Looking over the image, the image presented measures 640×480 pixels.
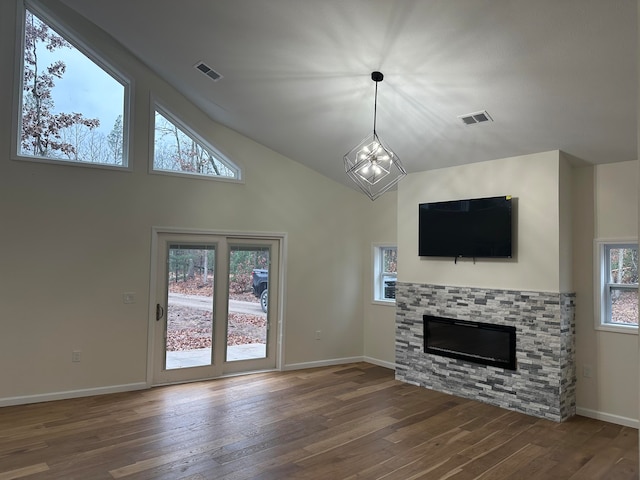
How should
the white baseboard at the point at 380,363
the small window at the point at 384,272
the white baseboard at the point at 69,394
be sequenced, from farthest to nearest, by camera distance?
the small window at the point at 384,272 < the white baseboard at the point at 380,363 < the white baseboard at the point at 69,394

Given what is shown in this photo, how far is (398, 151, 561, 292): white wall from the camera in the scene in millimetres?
4508

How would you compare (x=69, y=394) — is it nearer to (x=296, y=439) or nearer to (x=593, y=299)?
(x=296, y=439)

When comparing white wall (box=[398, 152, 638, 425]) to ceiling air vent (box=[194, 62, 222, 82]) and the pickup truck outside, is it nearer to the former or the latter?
the pickup truck outside

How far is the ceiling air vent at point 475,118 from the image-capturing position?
4.14 meters

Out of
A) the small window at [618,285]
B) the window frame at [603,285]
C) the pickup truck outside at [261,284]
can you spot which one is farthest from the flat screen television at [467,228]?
the pickup truck outside at [261,284]

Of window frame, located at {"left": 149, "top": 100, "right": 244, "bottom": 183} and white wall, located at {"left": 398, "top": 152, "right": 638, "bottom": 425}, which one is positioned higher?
window frame, located at {"left": 149, "top": 100, "right": 244, "bottom": 183}

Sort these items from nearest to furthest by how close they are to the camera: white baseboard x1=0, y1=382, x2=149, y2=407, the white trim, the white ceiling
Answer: the white ceiling
white baseboard x1=0, y1=382, x2=149, y2=407
the white trim

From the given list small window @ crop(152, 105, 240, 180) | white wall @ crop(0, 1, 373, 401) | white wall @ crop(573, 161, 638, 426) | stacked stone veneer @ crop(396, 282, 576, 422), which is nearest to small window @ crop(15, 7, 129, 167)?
white wall @ crop(0, 1, 373, 401)

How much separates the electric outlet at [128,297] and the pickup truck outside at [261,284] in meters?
1.53

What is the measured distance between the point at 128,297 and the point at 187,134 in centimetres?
214

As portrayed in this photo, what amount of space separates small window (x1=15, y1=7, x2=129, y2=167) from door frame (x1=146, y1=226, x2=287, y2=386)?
1.02 m

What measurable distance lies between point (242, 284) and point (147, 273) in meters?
1.25

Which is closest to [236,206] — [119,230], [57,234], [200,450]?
[119,230]

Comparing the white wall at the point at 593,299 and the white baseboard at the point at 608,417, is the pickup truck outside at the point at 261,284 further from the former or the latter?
the white baseboard at the point at 608,417
